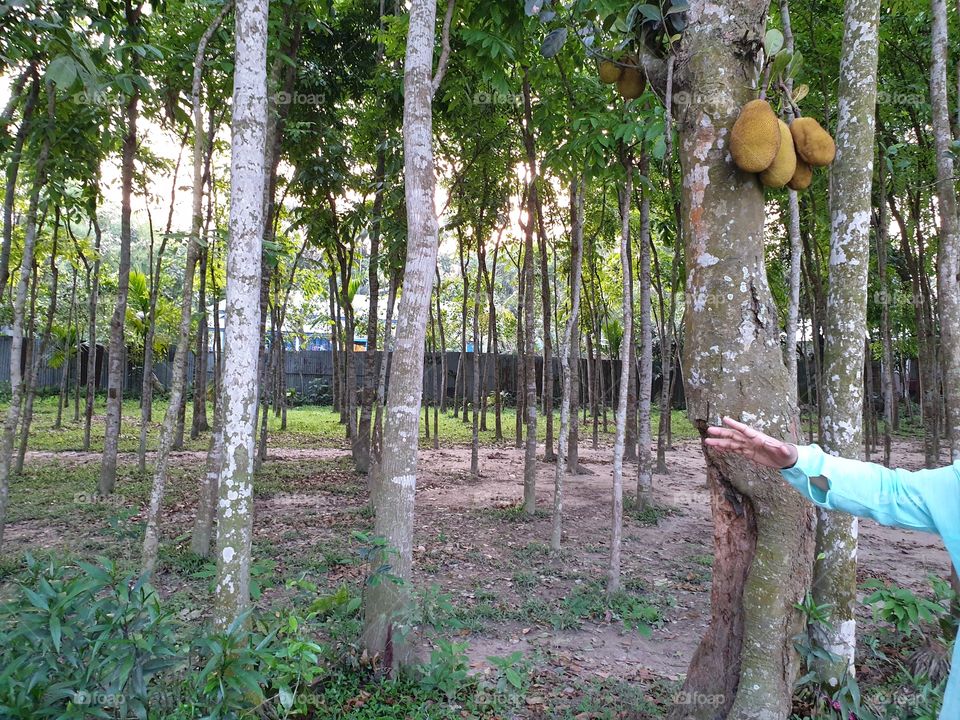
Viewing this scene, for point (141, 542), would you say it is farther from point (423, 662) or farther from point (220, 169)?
point (220, 169)

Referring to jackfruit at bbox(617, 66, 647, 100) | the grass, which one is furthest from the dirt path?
jackfruit at bbox(617, 66, 647, 100)

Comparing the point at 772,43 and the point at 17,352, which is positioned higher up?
the point at 772,43

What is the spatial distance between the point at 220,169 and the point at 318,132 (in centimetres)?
299

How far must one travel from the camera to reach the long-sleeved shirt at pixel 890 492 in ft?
4.31

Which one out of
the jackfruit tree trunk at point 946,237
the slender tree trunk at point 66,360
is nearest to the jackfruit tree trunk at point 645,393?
the jackfruit tree trunk at point 946,237

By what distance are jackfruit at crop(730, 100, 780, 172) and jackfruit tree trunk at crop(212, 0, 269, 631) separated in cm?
218

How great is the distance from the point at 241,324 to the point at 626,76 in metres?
2.34

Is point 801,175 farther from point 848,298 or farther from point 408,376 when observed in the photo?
point 408,376

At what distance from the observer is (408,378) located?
3.19 m

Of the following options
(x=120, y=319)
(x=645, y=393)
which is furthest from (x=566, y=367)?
(x=120, y=319)

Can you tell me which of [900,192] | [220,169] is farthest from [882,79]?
[220,169]

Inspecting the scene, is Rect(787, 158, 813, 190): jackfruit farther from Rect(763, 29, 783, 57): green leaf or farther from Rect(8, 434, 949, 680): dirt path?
Rect(8, 434, 949, 680): dirt path

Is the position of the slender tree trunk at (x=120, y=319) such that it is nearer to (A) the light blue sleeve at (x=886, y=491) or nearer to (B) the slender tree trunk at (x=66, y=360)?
(B) the slender tree trunk at (x=66, y=360)

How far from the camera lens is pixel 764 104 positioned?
7.52 ft
